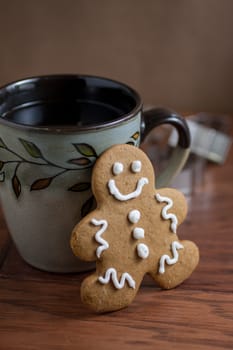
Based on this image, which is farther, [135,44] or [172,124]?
[135,44]

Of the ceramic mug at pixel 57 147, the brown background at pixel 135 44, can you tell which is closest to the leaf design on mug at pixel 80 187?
the ceramic mug at pixel 57 147

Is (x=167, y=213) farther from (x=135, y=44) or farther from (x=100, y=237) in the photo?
(x=135, y=44)

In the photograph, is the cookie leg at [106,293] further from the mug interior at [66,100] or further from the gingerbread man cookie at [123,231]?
the mug interior at [66,100]

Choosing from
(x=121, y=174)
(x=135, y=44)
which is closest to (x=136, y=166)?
(x=121, y=174)

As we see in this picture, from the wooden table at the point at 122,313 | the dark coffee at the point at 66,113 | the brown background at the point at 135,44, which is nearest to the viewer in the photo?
the wooden table at the point at 122,313

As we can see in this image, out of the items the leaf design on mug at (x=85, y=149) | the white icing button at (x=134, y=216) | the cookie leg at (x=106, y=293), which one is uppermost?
the leaf design on mug at (x=85, y=149)

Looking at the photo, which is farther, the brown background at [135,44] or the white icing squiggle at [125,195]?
the brown background at [135,44]
